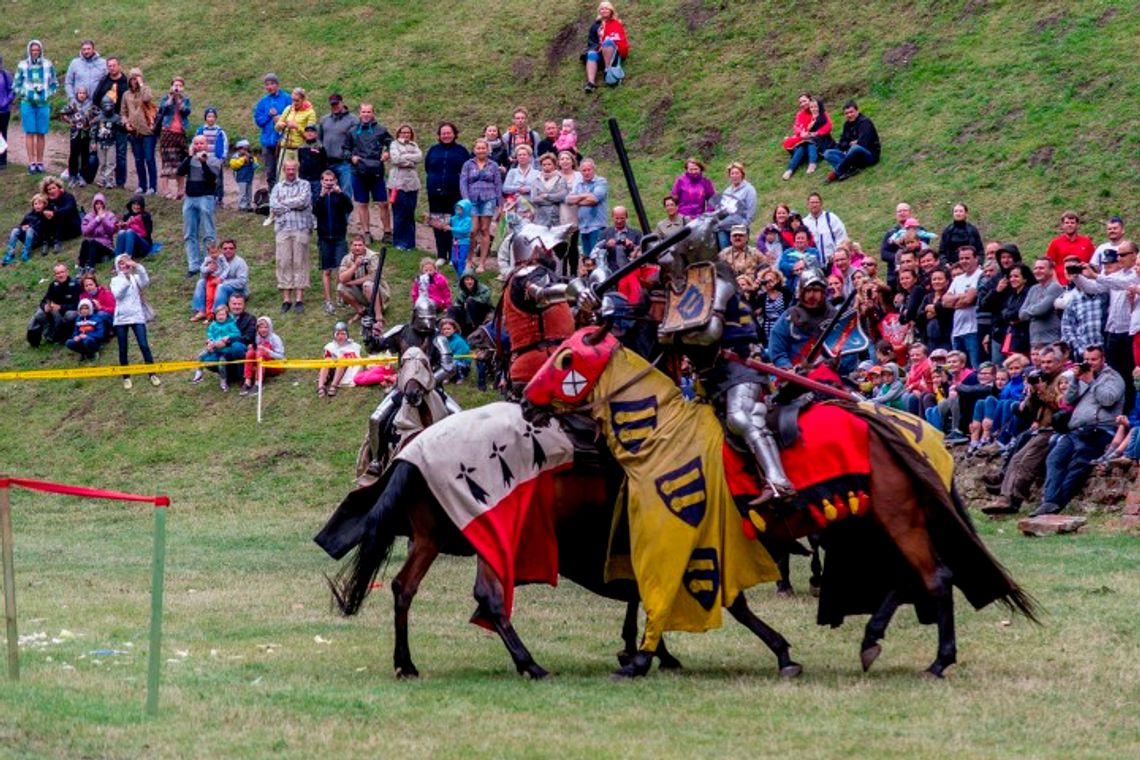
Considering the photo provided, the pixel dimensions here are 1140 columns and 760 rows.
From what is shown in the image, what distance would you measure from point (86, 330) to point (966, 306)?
1446cm

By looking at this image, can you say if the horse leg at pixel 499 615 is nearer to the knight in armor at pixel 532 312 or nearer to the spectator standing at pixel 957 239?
the knight in armor at pixel 532 312

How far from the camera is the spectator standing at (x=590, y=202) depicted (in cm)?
2570

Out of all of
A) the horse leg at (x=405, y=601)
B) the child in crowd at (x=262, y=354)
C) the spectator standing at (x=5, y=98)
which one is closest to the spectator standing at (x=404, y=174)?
the child in crowd at (x=262, y=354)

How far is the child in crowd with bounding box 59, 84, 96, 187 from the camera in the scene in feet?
115

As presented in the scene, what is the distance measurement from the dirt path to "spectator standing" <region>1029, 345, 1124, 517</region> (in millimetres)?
14273

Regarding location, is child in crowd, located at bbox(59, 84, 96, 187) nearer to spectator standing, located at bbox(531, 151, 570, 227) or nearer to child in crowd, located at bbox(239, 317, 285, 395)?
child in crowd, located at bbox(239, 317, 285, 395)

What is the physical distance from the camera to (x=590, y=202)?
25.7 m

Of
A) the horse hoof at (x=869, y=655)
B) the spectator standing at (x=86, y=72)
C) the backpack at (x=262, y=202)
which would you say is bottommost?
the horse hoof at (x=869, y=655)

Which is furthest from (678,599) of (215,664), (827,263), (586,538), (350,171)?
(350,171)

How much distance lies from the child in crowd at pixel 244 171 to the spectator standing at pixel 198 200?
97cm

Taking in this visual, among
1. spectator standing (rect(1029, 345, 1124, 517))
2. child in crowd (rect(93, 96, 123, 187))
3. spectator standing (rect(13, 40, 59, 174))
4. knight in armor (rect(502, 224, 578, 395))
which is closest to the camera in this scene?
knight in armor (rect(502, 224, 578, 395))

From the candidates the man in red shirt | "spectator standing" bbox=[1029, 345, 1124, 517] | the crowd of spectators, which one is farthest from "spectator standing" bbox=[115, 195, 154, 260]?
"spectator standing" bbox=[1029, 345, 1124, 517]

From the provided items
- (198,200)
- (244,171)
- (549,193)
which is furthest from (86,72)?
(549,193)

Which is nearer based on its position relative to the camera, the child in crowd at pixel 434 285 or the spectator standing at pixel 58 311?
the child in crowd at pixel 434 285
